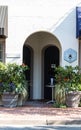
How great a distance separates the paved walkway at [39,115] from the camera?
14.2 m

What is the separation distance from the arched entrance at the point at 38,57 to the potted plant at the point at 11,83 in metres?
2.68

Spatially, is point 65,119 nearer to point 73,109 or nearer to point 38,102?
point 73,109

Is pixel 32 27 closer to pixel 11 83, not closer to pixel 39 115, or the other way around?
pixel 11 83

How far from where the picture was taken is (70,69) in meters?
18.4

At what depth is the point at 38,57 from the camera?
21359 millimetres

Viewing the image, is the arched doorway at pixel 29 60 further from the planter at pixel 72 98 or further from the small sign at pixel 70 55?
the planter at pixel 72 98

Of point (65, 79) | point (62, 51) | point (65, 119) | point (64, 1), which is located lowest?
point (65, 119)

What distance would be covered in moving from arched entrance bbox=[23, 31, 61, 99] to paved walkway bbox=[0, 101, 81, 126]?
2597mm

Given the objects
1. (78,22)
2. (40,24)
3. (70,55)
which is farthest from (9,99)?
(78,22)

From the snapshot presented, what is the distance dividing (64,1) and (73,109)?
527cm

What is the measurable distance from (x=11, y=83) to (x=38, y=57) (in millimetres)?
3427

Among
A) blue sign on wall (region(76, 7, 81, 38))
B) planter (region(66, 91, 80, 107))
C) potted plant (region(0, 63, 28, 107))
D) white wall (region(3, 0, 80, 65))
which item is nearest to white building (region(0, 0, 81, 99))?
white wall (region(3, 0, 80, 65))

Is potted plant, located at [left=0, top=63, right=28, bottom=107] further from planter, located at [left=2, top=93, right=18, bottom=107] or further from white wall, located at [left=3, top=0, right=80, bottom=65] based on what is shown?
white wall, located at [left=3, top=0, right=80, bottom=65]

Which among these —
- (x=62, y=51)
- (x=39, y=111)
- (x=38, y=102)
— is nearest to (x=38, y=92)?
(x=38, y=102)
